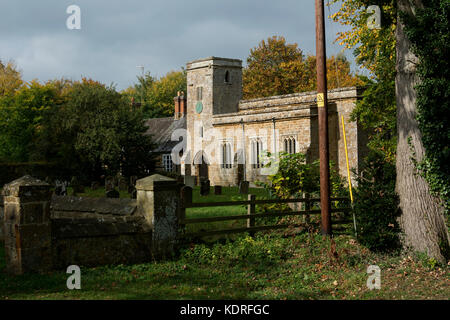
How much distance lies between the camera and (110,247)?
32.7 feet

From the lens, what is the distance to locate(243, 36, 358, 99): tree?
4931 centimetres

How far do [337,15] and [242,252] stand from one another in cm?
1555

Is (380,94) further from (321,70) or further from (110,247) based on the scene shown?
(110,247)

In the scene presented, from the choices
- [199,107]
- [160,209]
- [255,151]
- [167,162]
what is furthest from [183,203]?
[167,162]

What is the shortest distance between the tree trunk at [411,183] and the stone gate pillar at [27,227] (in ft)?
22.9

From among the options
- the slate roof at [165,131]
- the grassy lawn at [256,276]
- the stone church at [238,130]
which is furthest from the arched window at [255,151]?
the grassy lawn at [256,276]

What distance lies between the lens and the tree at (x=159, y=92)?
6575 centimetres

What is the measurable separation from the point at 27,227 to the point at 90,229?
120 centimetres

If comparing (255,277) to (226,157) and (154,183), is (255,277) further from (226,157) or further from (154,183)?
(226,157)

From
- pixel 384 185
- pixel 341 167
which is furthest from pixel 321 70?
pixel 341 167

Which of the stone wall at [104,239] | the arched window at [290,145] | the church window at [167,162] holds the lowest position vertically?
the stone wall at [104,239]

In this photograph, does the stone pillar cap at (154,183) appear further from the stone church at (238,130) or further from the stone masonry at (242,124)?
the stone church at (238,130)

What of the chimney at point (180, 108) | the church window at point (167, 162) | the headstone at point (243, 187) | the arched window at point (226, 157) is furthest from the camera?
the chimney at point (180, 108)

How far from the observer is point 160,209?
10516 millimetres
